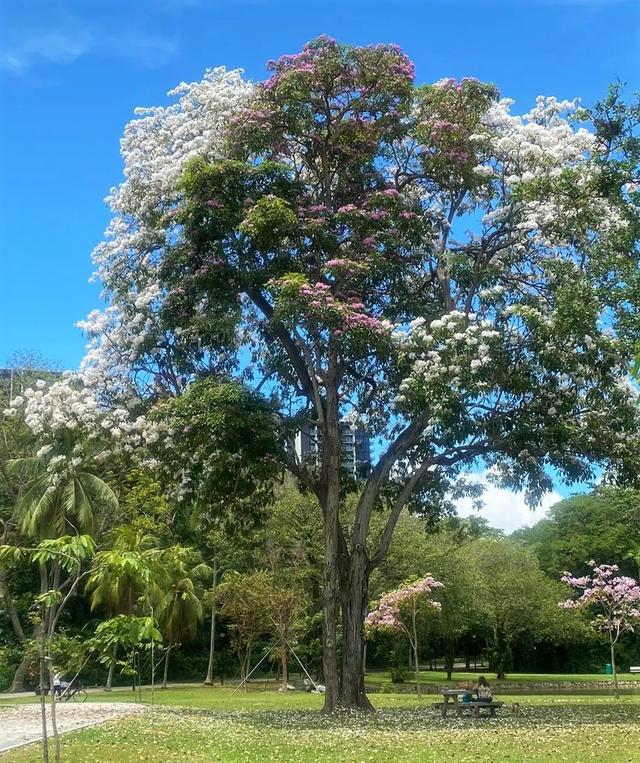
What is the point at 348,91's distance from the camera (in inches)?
640

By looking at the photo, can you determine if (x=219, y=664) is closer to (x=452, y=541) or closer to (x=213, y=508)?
(x=452, y=541)

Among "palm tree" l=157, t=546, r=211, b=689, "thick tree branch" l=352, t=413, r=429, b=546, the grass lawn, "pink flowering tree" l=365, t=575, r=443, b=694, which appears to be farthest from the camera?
"palm tree" l=157, t=546, r=211, b=689

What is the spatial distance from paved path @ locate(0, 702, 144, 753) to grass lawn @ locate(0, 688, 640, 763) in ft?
2.26

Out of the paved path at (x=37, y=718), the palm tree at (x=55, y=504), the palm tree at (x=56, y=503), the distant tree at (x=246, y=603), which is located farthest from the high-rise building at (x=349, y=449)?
the distant tree at (x=246, y=603)

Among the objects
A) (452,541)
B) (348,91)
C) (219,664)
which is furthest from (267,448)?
(219,664)

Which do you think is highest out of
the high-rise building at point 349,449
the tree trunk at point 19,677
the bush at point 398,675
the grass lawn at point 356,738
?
the high-rise building at point 349,449

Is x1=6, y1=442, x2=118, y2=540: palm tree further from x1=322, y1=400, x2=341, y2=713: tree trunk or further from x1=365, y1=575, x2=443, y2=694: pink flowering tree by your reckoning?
x1=322, y1=400, x2=341, y2=713: tree trunk

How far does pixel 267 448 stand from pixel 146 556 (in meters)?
7.72

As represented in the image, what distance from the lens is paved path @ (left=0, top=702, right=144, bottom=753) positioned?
488 inches

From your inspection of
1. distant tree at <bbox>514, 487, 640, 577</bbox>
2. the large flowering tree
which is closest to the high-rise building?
the large flowering tree

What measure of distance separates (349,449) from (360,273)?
490cm

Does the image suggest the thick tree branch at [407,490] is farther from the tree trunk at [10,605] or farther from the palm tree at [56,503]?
the tree trunk at [10,605]

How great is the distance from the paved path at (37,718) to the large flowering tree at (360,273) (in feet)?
15.5

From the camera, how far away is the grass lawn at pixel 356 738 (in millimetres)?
9281
